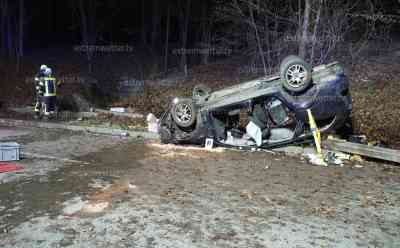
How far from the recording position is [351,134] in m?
10.1

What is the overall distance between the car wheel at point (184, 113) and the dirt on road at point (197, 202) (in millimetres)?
729

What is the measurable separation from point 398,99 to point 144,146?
310 inches

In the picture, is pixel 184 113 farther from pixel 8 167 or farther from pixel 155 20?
pixel 155 20

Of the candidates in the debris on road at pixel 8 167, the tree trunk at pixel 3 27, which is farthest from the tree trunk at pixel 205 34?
the debris on road at pixel 8 167

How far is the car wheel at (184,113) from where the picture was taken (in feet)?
29.7

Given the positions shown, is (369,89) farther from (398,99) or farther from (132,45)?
(132,45)

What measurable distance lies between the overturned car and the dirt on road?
507mm

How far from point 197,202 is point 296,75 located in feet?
12.4

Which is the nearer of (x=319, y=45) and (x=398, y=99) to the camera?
(x=398, y=99)

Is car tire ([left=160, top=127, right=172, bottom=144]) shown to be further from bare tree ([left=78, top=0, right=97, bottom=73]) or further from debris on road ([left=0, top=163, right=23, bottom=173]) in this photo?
bare tree ([left=78, top=0, right=97, bottom=73])

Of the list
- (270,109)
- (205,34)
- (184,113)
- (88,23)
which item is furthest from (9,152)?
(88,23)

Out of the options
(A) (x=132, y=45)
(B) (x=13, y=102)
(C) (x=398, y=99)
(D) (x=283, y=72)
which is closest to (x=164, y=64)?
(A) (x=132, y=45)

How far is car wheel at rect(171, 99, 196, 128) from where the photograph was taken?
29.7ft

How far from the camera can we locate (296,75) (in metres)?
8.31
